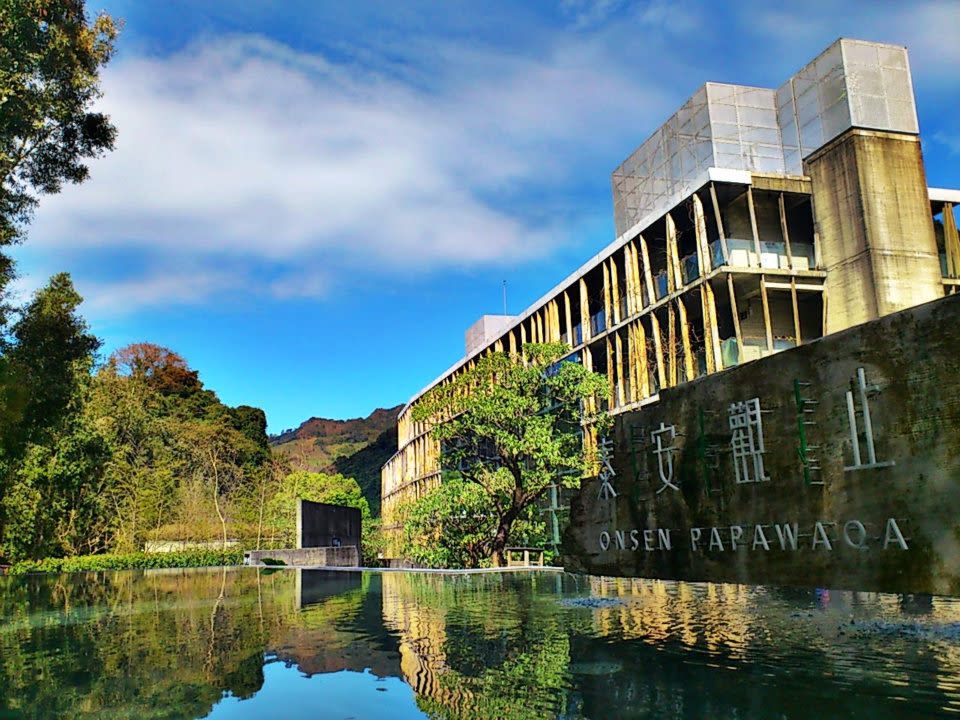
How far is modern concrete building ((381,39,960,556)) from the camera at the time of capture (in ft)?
65.1

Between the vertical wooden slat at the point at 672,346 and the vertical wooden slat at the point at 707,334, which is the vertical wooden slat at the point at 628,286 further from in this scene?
the vertical wooden slat at the point at 707,334

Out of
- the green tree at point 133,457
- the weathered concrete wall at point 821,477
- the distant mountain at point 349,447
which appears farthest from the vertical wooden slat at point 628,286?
the distant mountain at point 349,447

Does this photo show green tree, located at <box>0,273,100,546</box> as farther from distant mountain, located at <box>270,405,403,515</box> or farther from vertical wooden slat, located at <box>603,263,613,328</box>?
distant mountain, located at <box>270,405,403,515</box>

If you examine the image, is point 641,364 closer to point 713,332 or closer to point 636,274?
point 636,274

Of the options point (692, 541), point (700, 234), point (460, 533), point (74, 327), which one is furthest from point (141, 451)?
point (692, 541)

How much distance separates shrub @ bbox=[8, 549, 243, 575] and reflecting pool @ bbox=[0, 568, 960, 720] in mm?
21972

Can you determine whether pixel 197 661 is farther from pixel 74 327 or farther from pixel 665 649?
pixel 74 327

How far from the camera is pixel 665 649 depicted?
270 inches

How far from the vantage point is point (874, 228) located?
19.6 meters

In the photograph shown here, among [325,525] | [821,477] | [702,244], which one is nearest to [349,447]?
[325,525]

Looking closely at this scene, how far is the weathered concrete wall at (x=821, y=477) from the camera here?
477 cm

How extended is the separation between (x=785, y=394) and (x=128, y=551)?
35.8 metres

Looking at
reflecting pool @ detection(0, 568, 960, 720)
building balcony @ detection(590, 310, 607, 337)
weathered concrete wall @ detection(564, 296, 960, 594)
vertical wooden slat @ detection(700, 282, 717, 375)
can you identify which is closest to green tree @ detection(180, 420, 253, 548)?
building balcony @ detection(590, 310, 607, 337)

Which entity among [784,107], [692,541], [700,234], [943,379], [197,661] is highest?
[784,107]
